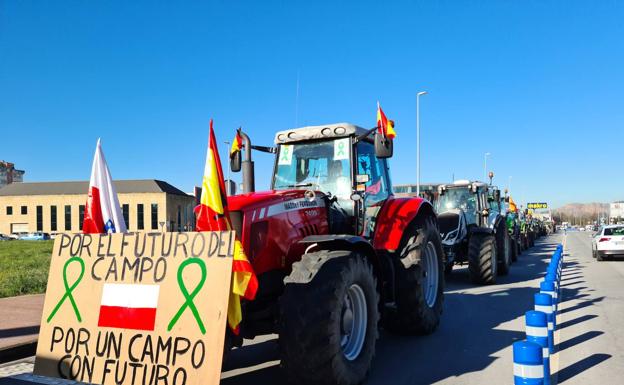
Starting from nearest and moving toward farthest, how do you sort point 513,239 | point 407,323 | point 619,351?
point 619,351 → point 407,323 → point 513,239

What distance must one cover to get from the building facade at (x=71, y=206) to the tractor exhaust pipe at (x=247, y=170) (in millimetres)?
74858

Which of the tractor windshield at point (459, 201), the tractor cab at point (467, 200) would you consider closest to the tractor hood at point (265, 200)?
the tractor cab at point (467, 200)

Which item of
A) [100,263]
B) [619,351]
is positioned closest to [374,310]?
[100,263]

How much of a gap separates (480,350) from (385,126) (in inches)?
114

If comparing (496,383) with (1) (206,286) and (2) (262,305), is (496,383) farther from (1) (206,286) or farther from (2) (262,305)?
(1) (206,286)

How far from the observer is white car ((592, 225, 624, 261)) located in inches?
755

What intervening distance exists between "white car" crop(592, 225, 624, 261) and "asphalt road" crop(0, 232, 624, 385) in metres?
10.5

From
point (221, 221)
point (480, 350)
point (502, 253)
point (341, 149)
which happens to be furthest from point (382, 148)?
point (502, 253)

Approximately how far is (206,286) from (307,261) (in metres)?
0.95

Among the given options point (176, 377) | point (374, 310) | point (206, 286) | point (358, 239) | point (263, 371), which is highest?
point (358, 239)

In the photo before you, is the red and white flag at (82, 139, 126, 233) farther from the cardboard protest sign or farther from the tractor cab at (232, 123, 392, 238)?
the tractor cab at (232, 123, 392, 238)

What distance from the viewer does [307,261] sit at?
445 cm

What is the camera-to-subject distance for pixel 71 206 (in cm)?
8119

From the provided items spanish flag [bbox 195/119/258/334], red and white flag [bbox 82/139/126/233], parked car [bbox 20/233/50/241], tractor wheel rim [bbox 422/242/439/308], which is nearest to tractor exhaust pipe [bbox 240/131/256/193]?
red and white flag [bbox 82/139/126/233]
